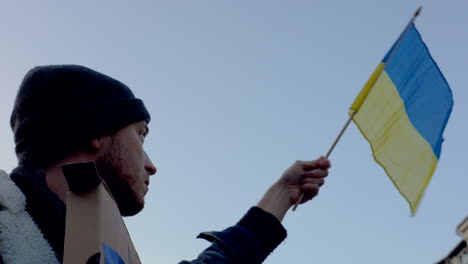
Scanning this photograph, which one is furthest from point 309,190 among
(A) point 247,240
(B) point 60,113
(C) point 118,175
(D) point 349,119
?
(B) point 60,113

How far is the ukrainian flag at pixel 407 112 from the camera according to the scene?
4215mm

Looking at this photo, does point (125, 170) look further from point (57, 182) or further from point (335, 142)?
point (335, 142)

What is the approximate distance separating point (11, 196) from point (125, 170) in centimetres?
65

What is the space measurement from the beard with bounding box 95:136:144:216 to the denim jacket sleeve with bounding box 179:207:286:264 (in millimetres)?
Result: 322

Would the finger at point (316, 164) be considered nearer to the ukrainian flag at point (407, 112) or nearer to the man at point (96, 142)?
the man at point (96, 142)

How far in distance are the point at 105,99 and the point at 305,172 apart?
110 centimetres

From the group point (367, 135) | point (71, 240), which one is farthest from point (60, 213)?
point (367, 135)

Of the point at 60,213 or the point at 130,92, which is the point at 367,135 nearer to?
the point at 130,92

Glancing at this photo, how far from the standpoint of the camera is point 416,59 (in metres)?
4.72

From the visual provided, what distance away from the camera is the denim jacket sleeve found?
2.58 metres

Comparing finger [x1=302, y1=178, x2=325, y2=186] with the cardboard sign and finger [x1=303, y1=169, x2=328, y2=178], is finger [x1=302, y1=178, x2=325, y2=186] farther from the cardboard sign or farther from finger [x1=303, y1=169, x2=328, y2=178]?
the cardboard sign

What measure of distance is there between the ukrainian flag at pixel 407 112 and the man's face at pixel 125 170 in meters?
1.85

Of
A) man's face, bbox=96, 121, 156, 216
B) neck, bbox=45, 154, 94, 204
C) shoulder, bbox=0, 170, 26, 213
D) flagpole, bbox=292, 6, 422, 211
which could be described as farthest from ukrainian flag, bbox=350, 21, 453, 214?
shoulder, bbox=0, 170, 26, 213

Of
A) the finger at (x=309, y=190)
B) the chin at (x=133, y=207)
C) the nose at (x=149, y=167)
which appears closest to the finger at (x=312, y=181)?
the finger at (x=309, y=190)
